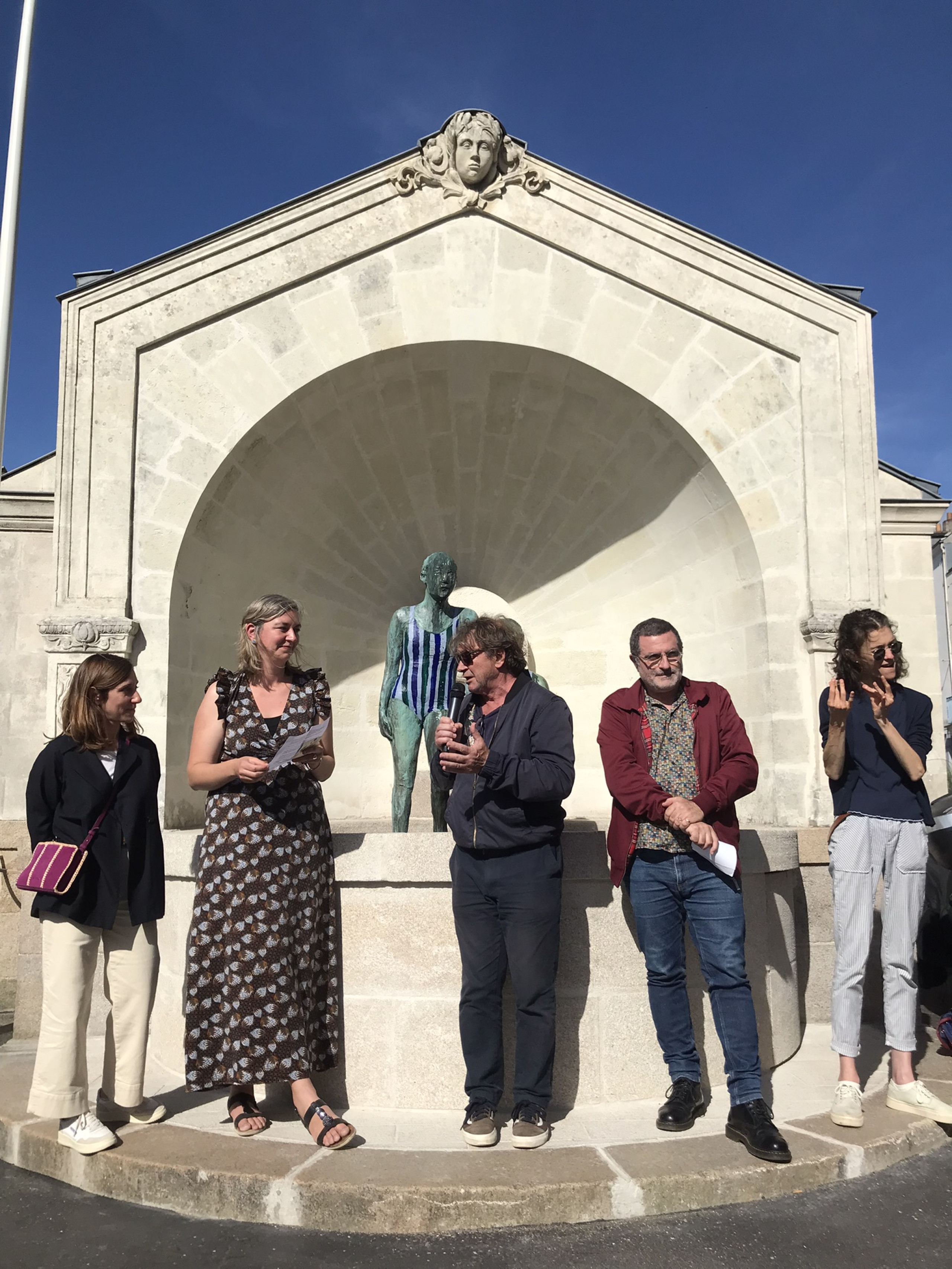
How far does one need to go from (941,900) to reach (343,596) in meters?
4.86

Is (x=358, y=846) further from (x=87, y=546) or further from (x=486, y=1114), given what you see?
(x=87, y=546)

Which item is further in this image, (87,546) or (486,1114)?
(87,546)

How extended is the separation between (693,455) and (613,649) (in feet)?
6.17

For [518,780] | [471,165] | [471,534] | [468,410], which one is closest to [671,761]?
[518,780]

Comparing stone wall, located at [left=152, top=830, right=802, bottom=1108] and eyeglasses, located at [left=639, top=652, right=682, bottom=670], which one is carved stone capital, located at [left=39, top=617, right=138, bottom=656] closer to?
stone wall, located at [left=152, top=830, right=802, bottom=1108]

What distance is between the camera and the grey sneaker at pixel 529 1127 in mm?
3156

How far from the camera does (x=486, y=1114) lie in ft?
10.7

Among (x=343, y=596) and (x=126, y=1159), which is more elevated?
(x=343, y=596)

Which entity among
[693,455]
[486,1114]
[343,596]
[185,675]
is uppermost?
[693,455]

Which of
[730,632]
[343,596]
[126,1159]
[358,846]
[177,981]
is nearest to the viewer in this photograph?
[126,1159]

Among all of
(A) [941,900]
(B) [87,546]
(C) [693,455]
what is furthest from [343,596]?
(A) [941,900]

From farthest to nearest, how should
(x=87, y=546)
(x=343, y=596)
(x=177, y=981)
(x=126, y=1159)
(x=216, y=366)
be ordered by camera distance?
1. (x=343, y=596)
2. (x=216, y=366)
3. (x=87, y=546)
4. (x=177, y=981)
5. (x=126, y=1159)

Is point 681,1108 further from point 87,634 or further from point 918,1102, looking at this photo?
point 87,634

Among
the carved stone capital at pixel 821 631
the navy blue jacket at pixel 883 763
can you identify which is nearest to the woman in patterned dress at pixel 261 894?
the navy blue jacket at pixel 883 763
